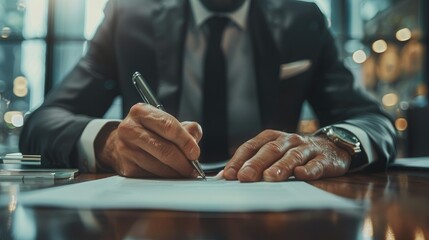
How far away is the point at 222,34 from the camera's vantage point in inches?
45.4

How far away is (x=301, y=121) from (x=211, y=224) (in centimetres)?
110

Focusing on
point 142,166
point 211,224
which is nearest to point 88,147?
point 142,166

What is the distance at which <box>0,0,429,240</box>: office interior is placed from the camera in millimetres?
236

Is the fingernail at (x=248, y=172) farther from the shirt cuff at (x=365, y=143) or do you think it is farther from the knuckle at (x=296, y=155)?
the shirt cuff at (x=365, y=143)

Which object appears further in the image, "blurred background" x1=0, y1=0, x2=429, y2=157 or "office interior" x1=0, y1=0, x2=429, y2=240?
"blurred background" x1=0, y1=0, x2=429, y2=157

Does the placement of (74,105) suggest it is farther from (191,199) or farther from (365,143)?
(191,199)

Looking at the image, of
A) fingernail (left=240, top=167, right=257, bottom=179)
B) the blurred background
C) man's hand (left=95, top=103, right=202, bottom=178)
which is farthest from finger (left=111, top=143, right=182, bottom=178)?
the blurred background

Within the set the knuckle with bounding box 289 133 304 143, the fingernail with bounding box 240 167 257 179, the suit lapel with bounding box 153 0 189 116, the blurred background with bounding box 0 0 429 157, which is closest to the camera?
the fingernail with bounding box 240 167 257 179

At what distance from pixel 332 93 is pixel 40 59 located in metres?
3.33

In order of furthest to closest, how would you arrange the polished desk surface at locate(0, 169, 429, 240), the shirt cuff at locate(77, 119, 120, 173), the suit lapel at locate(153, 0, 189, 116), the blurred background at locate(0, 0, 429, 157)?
the blurred background at locate(0, 0, 429, 157)
the suit lapel at locate(153, 0, 189, 116)
the shirt cuff at locate(77, 119, 120, 173)
the polished desk surface at locate(0, 169, 429, 240)

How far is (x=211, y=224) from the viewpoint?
248 mm

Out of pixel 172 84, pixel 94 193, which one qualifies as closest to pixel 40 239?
pixel 94 193

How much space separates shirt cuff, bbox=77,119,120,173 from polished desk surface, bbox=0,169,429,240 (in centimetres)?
39

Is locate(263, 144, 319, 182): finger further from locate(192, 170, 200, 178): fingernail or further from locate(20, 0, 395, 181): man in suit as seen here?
locate(20, 0, 395, 181): man in suit
